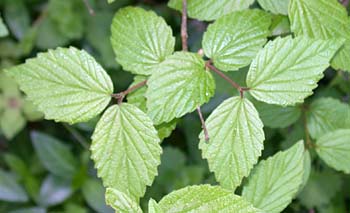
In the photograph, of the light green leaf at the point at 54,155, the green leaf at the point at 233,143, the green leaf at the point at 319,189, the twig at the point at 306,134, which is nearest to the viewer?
the green leaf at the point at 233,143

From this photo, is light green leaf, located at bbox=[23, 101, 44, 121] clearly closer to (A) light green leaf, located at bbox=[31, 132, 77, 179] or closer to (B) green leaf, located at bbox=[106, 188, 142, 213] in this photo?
(A) light green leaf, located at bbox=[31, 132, 77, 179]

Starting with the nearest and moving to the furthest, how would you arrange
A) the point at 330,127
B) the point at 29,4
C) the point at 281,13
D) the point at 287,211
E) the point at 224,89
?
the point at 281,13 → the point at 330,127 → the point at 224,89 → the point at 287,211 → the point at 29,4

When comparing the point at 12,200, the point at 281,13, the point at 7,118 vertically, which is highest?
the point at 281,13

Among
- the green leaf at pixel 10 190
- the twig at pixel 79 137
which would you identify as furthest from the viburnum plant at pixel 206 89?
the green leaf at pixel 10 190

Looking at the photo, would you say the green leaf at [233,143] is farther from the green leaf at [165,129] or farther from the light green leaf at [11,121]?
the light green leaf at [11,121]

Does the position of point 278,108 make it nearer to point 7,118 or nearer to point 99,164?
point 99,164

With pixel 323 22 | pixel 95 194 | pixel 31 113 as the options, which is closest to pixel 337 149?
pixel 323 22

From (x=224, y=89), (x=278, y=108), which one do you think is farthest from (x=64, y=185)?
(x=278, y=108)
